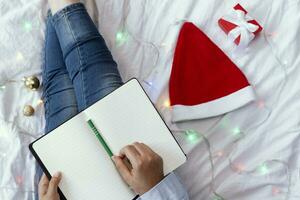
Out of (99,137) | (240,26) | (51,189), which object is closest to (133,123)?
(99,137)

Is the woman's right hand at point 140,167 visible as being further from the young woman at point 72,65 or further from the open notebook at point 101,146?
the young woman at point 72,65

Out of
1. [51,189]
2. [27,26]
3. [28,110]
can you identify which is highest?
[27,26]

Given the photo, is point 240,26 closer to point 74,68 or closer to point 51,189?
point 74,68

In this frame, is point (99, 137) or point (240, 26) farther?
point (240, 26)

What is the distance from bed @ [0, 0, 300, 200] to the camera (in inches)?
35.6

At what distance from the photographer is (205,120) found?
962 mm

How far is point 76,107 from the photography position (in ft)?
3.12

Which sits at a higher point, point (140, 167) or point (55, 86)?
point (55, 86)

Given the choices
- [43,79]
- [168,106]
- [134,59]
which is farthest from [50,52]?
[168,106]

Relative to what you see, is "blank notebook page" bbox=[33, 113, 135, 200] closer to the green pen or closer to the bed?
the green pen

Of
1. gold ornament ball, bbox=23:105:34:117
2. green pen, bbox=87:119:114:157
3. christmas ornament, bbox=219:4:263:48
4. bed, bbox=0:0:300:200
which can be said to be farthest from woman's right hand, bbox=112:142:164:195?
christmas ornament, bbox=219:4:263:48

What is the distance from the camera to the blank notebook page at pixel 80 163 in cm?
77

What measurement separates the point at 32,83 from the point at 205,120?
16.1 inches

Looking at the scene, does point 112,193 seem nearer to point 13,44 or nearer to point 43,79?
point 43,79
